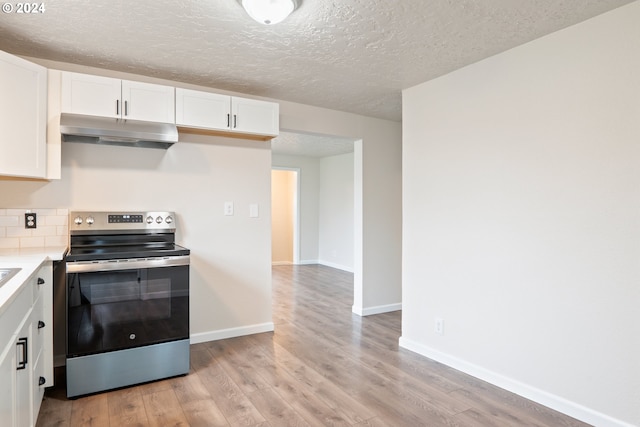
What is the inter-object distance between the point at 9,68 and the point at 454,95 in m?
2.96

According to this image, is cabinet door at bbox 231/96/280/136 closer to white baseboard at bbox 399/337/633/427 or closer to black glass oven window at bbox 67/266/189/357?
black glass oven window at bbox 67/266/189/357

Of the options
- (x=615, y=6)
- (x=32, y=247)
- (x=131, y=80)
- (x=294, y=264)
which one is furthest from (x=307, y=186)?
(x=615, y=6)

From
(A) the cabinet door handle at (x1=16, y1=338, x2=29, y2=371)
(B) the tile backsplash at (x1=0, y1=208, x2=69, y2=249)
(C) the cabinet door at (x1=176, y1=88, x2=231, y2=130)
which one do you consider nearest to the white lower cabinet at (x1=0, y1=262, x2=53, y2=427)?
(A) the cabinet door handle at (x1=16, y1=338, x2=29, y2=371)

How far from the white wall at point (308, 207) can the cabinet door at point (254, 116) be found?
14.7 feet

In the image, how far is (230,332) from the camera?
11.4 ft

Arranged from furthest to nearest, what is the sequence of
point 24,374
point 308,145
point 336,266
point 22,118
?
point 336,266 < point 308,145 < point 22,118 < point 24,374

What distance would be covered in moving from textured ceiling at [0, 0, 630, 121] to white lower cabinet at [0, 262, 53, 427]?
4.73 ft

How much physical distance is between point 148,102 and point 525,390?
3266mm

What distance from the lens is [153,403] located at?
2.32m

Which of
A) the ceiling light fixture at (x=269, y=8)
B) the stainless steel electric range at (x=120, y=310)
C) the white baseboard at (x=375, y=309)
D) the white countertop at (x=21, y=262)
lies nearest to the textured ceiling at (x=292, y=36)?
the ceiling light fixture at (x=269, y=8)

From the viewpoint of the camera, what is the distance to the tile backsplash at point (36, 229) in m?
2.56

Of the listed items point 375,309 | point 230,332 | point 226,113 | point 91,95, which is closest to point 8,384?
point 91,95

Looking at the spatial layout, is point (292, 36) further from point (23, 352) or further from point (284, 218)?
point (284, 218)

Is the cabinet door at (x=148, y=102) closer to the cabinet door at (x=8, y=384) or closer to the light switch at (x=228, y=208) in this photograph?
the light switch at (x=228, y=208)
